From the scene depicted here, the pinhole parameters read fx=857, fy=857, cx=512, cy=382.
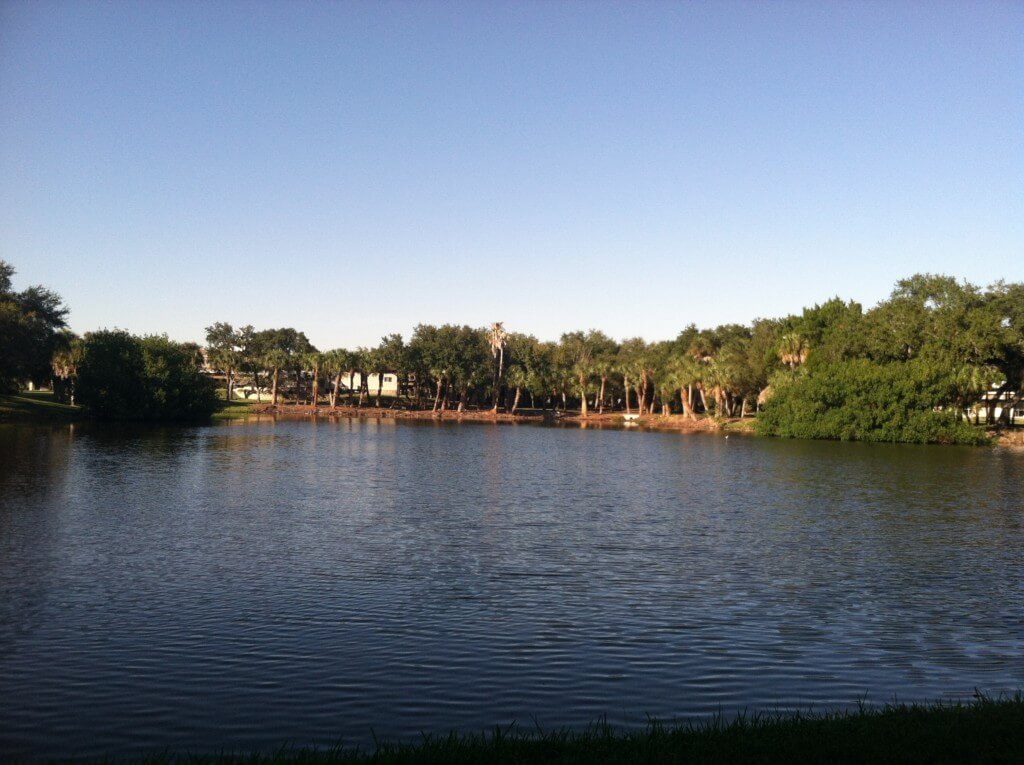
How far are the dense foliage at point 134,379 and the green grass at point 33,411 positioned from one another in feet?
9.54

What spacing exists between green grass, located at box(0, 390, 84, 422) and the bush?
275 feet

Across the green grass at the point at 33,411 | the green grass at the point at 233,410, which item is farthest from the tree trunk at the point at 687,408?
→ the green grass at the point at 33,411

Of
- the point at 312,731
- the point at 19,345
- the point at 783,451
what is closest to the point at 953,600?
the point at 312,731

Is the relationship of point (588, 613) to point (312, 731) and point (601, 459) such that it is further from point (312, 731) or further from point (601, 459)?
point (601, 459)

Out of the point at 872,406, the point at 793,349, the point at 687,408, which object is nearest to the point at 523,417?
the point at 687,408

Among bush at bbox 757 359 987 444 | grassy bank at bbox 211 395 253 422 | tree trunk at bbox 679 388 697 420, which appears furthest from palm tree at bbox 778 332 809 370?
grassy bank at bbox 211 395 253 422

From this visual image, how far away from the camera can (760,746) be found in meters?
10.0

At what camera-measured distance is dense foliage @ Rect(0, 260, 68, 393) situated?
8712cm

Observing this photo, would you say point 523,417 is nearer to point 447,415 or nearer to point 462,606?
point 447,415

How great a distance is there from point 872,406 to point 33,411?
9382 centimetres

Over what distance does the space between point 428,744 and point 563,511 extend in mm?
27021

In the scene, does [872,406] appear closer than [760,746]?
No

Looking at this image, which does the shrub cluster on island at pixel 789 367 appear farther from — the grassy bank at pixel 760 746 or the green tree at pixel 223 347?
the grassy bank at pixel 760 746

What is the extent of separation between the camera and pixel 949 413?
94312 mm
